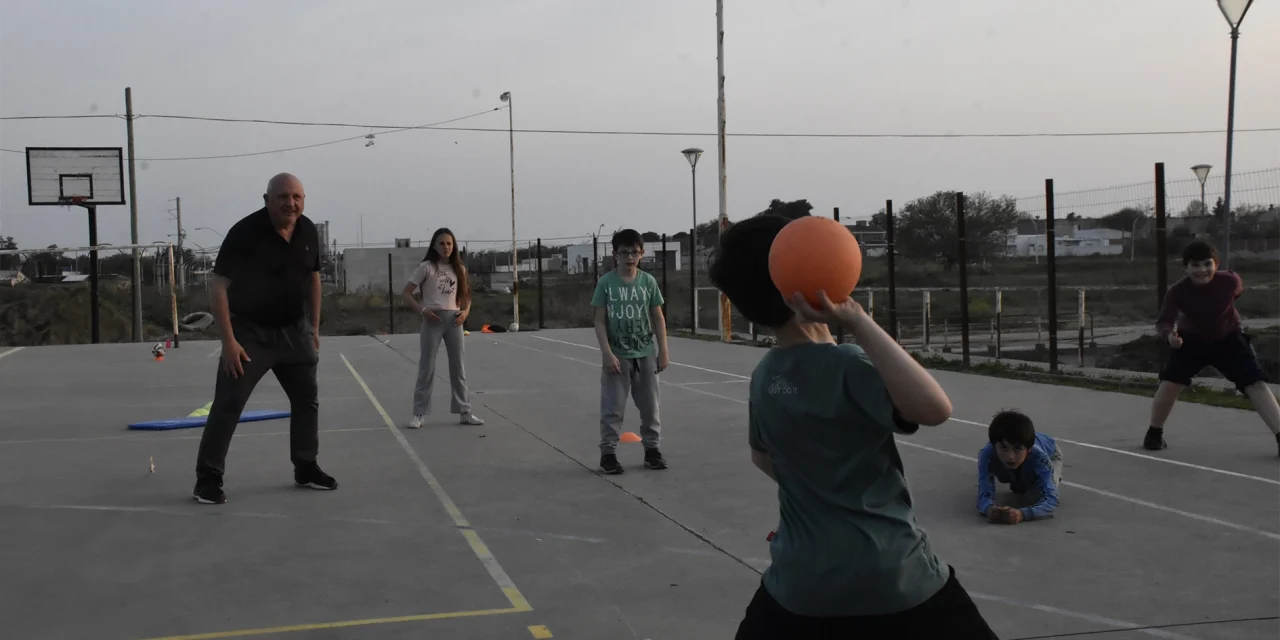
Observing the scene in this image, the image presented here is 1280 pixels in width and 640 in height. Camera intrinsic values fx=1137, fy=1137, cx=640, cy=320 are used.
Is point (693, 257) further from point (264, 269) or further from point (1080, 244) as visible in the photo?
point (264, 269)

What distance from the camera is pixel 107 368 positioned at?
18.6m

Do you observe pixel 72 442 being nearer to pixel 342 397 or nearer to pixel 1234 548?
pixel 342 397

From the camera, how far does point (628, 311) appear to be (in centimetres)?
793

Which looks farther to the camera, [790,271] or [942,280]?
[942,280]

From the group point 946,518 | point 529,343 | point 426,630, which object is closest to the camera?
point 426,630

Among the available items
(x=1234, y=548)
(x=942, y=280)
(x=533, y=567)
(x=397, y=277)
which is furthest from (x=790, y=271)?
(x=397, y=277)

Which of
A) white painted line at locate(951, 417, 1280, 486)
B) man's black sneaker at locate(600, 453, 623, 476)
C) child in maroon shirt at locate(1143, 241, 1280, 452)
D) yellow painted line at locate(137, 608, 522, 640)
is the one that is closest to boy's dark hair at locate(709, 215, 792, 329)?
yellow painted line at locate(137, 608, 522, 640)

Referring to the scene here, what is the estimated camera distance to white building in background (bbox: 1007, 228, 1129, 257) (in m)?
21.1

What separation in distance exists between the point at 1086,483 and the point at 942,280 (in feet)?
71.6

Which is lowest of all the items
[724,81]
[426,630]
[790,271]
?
[426,630]

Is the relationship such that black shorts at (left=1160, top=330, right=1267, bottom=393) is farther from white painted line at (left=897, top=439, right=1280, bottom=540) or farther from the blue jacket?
the blue jacket

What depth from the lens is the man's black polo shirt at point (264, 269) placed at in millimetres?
6961

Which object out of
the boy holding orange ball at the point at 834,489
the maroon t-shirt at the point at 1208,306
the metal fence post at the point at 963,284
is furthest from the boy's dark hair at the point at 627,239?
the metal fence post at the point at 963,284

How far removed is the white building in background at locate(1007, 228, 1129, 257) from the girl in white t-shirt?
43.0ft
